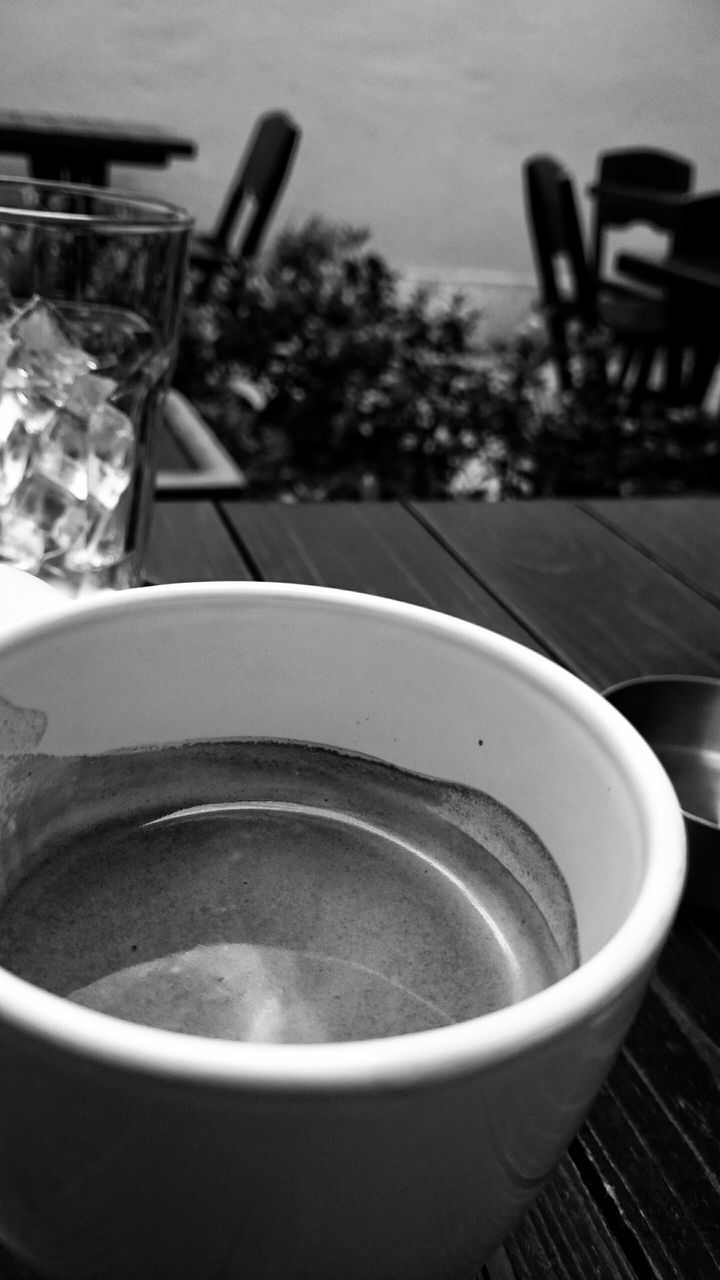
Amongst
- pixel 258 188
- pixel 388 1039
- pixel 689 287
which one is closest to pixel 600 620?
pixel 388 1039

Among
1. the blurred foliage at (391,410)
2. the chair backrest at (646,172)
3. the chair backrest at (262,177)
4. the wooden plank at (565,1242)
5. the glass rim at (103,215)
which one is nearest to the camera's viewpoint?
the wooden plank at (565,1242)

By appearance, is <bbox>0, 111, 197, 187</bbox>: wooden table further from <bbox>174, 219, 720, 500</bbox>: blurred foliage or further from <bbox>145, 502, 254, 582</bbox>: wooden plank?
<bbox>145, 502, 254, 582</bbox>: wooden plank

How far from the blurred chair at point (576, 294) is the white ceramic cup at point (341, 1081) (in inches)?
117

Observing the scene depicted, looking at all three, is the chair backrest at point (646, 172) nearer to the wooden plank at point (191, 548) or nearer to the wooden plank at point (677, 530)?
the wooden plank at point (677, 530)

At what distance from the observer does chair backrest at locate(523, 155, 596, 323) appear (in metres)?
3.32

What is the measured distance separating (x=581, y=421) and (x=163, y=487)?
A: 46.0 inches

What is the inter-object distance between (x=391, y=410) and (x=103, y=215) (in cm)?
133

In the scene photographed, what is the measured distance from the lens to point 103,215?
21.2 inches

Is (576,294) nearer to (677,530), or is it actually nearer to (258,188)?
(258,188)

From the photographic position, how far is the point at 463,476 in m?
2.02

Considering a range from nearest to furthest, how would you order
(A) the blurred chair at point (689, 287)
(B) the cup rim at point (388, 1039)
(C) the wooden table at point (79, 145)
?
(B) the cup rim at point (388, 1039) < (C) the wooden table at point (79, 145) < (A) the blurred chair at point (689, 287)

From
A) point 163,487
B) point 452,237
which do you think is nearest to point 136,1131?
point 163,487

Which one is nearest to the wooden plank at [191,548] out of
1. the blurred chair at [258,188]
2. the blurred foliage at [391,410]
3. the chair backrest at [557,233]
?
the blurred foliage at [391,410]

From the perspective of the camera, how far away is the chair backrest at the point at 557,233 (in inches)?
131
